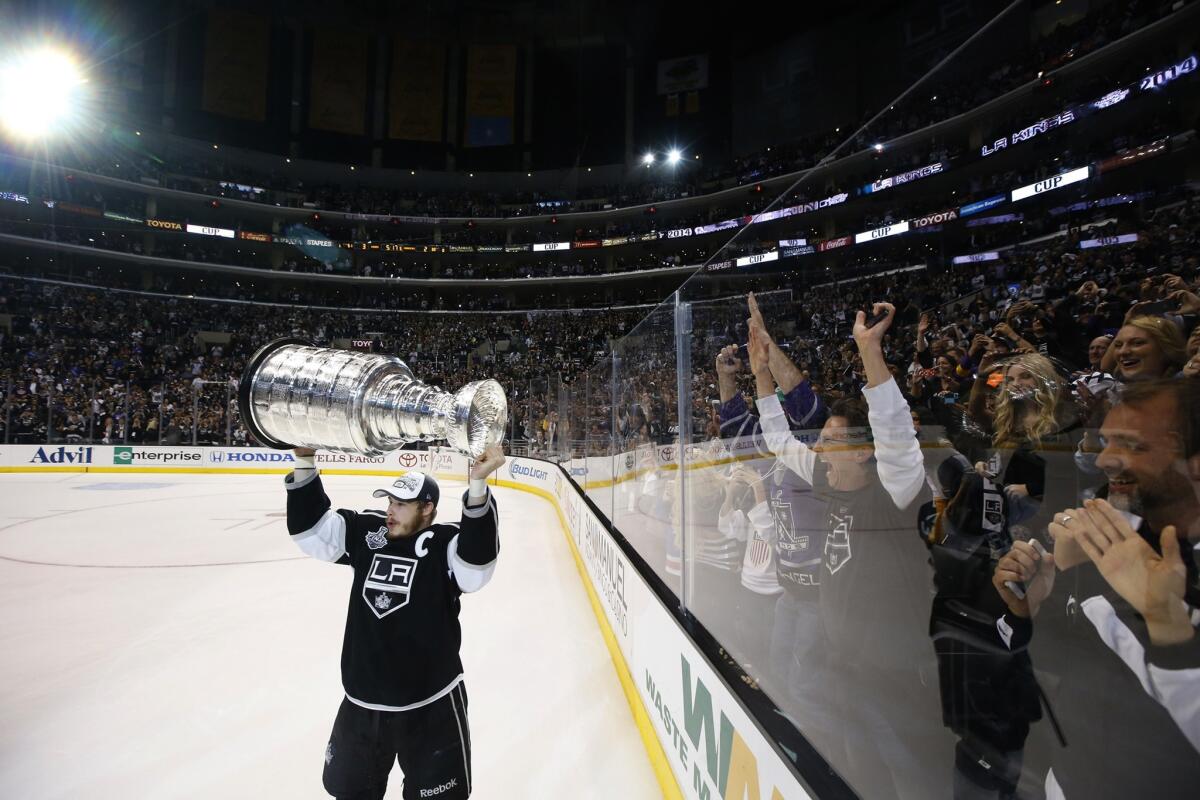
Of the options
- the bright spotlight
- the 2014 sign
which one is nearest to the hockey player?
the 2014 sign

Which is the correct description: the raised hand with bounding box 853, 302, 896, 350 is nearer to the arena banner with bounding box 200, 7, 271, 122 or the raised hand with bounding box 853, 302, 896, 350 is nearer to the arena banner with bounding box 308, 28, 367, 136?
the arena banner with bounding box 308, 28, 367, 136

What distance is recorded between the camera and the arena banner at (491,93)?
107 ft

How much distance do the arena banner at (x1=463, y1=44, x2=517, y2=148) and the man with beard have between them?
3598cm

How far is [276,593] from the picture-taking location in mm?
5613

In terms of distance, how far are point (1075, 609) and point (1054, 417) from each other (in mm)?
583

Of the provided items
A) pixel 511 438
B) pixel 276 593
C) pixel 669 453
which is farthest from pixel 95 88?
pixel 669 453

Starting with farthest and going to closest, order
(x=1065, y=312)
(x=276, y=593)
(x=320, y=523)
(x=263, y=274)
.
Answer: (x=263, y=274) < (x=276, y=593) < (x=320, y=523) < (x=1065, y=312)

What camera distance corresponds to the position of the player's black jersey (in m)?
2.08

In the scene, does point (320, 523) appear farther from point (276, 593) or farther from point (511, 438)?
point (511, 438)

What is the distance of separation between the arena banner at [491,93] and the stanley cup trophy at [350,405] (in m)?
35.3

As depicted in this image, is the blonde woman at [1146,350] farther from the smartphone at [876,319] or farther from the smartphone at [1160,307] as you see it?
the smartphone at [876,319]

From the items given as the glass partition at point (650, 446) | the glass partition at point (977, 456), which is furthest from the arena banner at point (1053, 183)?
the glass partition at point (650, 446)

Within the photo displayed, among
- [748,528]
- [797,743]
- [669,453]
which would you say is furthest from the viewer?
[669,453]

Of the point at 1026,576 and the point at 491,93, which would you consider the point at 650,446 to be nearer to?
the point at 1026,576
